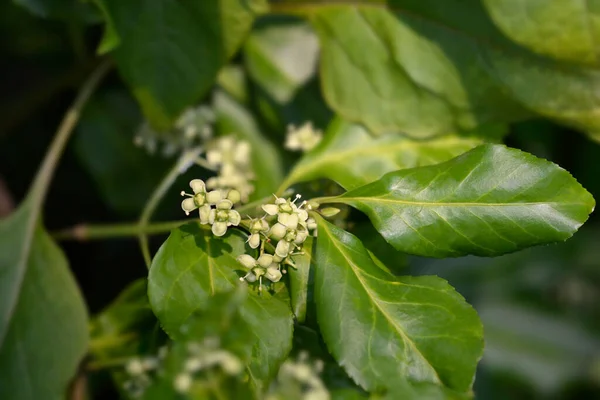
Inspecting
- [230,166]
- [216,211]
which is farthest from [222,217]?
[230,166]

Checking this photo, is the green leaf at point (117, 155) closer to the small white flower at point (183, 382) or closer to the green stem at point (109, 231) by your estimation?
the green stem at point (109, 231)

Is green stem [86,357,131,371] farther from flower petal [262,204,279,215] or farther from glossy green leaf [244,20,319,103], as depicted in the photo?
glossy green leaf [244,20,319,103]

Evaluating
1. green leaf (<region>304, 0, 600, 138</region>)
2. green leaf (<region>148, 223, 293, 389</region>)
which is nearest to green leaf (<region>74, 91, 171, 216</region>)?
green leaf (<region>304, 0, 600, 138</region>)

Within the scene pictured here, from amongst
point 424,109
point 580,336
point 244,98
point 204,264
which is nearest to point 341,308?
point 204,264

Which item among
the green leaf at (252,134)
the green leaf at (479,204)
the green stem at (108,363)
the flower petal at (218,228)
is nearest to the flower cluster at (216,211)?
the flower petal at (218,228)

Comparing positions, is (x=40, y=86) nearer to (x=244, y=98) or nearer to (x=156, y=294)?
(x=244, y=98)
